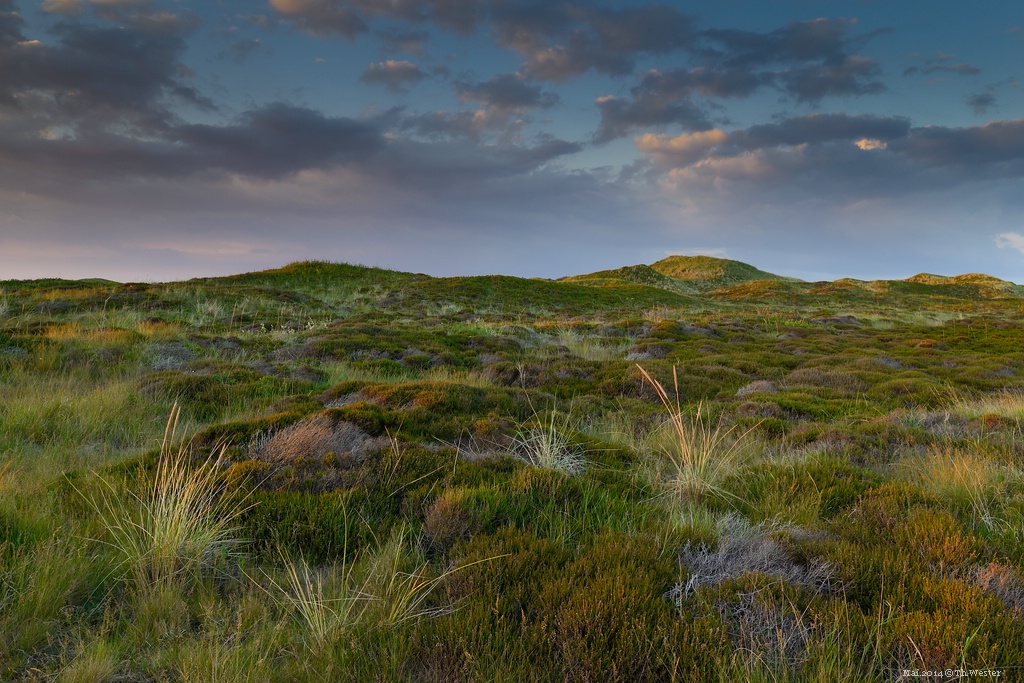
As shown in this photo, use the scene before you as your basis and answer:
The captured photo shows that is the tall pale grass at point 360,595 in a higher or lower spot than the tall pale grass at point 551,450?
lower

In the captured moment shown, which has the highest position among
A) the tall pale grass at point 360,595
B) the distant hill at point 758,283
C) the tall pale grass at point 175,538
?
the distant hill at point 758,283

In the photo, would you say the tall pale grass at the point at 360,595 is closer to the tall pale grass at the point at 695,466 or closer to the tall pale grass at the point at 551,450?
the tall pale grass at the point at 551,450

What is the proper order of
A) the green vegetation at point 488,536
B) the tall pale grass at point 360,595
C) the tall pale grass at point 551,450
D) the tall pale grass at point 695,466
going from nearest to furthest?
the green vegetation at point 488,536 → the tall pale grass at point 360,595 → the tall pale grass at point 695,466 → the tall pale grass at point 551,450

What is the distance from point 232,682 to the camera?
206cm

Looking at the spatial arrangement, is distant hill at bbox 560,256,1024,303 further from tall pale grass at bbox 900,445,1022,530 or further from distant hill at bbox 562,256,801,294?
tall pale grass at bbox 900,445,1022,530

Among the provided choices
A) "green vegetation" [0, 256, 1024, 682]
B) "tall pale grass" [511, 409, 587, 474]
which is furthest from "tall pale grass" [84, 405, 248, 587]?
"tall pale grass" [511, 409, 587, 474]

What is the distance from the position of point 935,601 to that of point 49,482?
6.16 m

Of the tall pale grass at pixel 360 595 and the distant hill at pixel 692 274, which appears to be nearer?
the tall pale grass at pixel 360 595

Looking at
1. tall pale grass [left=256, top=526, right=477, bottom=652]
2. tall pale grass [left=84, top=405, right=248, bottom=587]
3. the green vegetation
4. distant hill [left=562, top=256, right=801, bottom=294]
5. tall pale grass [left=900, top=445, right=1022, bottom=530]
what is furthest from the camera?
distant hill [left=562, top=256, right=801, bottom=294]

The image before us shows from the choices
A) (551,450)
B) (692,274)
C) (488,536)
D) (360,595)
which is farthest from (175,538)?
(692,274)

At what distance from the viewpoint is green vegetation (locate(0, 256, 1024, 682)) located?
2.27 meters

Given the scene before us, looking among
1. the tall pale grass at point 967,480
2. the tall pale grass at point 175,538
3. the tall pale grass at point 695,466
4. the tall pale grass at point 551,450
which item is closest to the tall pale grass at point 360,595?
the tall pale grass at point 175,538

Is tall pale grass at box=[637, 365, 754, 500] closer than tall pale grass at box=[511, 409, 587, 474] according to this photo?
Yes

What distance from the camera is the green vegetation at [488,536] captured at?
2270 millimetres
